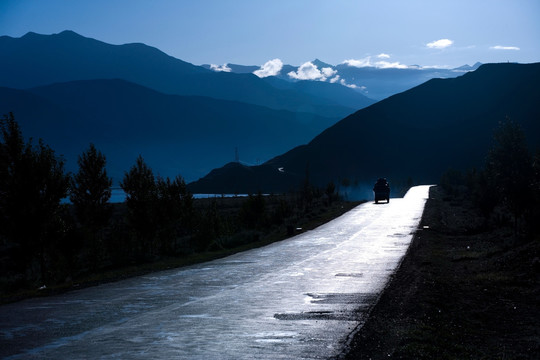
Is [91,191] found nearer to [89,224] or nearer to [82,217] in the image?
[82,217]

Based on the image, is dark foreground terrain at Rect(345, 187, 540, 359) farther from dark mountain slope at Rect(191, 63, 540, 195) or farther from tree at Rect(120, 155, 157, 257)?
dark mountain slope at Rect(191, 63, 540, 195)

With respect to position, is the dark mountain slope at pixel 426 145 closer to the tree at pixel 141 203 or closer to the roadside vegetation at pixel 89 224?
the roadside vegetation at pixel 89 224

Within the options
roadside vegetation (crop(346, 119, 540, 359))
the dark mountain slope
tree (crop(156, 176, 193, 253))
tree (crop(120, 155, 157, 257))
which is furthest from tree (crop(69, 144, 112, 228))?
the dark mountain slope

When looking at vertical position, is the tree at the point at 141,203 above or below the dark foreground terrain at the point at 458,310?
above

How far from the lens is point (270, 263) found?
66.1ft

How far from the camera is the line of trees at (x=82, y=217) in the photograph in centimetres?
2794

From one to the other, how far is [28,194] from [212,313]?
20.5 metres

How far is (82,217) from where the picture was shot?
4666cm

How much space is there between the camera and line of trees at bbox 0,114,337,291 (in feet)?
91.7

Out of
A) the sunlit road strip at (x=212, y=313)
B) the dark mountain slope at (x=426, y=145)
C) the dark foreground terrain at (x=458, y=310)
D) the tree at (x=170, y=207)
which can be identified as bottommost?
the dark foreground terrain at (x=458, y=310)

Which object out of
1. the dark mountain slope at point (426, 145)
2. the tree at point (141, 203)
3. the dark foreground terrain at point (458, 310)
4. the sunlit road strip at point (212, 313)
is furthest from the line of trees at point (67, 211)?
the dark mountain slope at point (426, 145)

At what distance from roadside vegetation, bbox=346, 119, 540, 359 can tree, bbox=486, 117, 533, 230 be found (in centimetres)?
5

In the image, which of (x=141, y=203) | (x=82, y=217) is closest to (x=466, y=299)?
(x=141, y=203)

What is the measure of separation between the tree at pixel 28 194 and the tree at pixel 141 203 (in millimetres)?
9985
